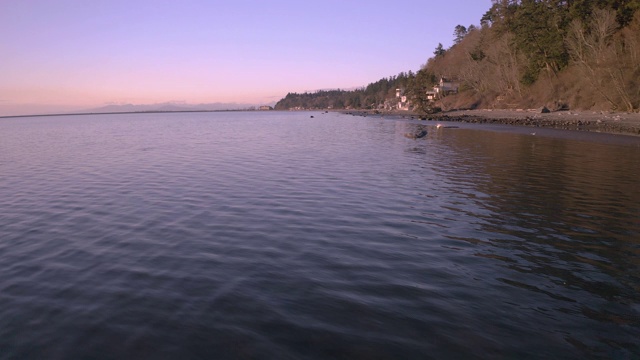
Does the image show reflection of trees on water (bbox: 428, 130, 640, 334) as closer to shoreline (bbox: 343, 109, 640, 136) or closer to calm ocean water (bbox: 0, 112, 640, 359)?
calm ocean water (bbox: 0, 112, 640, 359)

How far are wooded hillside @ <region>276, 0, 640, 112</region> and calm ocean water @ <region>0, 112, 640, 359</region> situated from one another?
140ft

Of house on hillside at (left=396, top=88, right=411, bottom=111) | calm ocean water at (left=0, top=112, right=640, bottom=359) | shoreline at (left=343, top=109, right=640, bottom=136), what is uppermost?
house on hillside at (left=396, top=88, right=411, bottom=111)

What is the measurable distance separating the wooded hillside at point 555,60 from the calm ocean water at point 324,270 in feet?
140

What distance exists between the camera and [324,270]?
9.08 metres

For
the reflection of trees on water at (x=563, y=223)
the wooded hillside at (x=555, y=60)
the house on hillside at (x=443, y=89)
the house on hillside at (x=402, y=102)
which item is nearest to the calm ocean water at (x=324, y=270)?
the reflection of trees on water at (x=563, y=223)

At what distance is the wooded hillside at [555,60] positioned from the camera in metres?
52.5

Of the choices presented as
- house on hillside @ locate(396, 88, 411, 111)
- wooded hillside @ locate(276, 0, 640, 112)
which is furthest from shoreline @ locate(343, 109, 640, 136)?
house on hillside @ locate(396, 88, 411, 111)

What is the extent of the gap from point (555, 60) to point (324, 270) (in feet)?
275

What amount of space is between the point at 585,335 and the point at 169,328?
22.0ft

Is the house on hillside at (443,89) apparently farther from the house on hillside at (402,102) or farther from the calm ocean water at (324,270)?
→ the calm ocean water at (324,270)

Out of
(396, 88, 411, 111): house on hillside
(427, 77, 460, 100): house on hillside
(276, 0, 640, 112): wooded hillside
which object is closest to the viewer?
(276, 0, 640, 112): wooded hillside

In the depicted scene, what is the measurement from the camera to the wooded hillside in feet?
172

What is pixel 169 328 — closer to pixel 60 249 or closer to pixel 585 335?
pixel 60 249

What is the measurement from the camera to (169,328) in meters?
6.81
